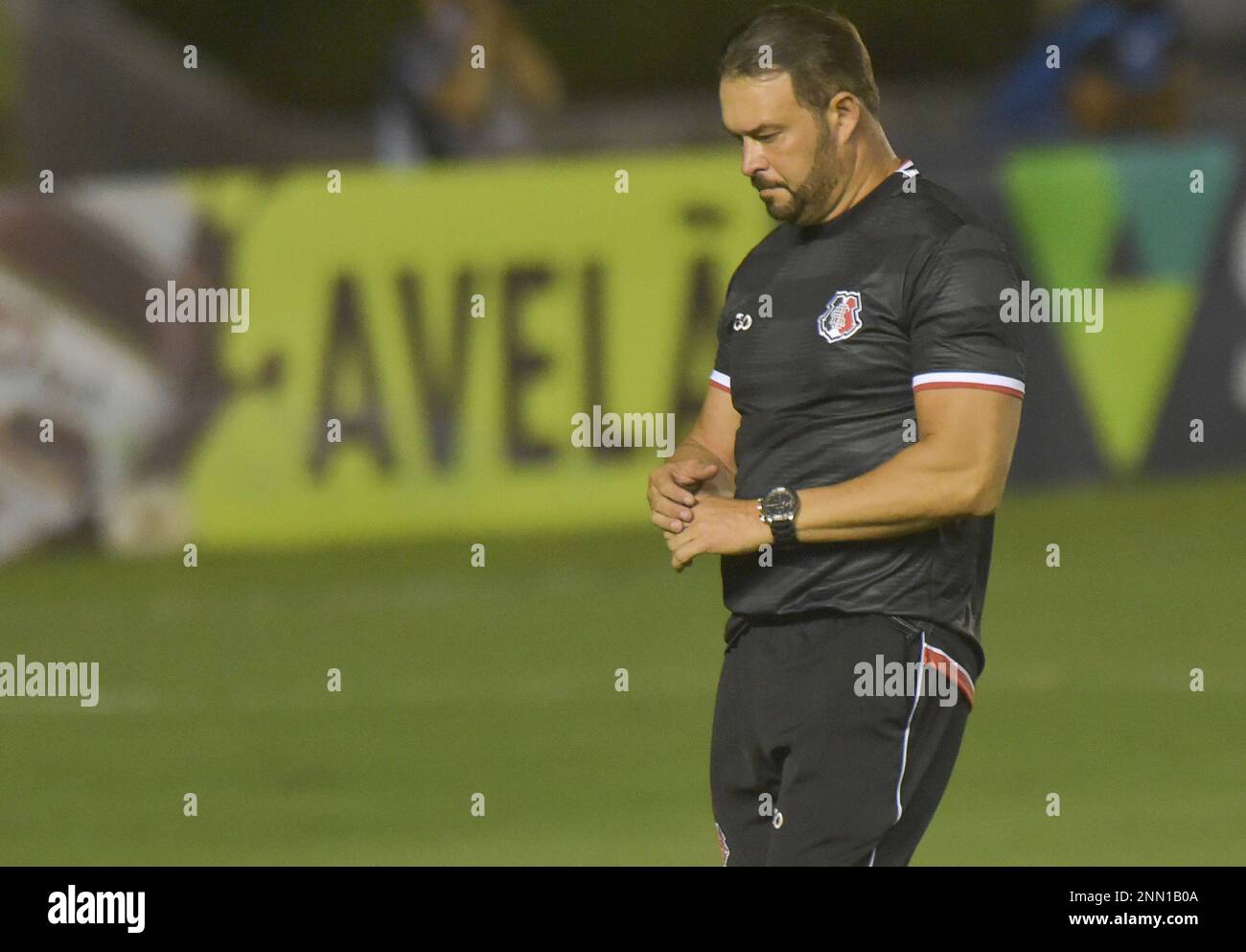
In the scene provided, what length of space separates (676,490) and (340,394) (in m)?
8.52

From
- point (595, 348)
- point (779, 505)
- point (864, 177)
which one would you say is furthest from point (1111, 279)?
point (779, 505)

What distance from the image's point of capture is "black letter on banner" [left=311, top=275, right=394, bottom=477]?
12922 millimetres

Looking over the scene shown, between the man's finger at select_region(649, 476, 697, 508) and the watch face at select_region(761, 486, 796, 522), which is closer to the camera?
the watch face at select_region(761, 486, 796, 522)

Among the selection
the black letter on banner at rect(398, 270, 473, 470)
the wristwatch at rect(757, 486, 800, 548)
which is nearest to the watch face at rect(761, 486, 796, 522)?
the wristwatch at rect(757, 486, 800, 548)

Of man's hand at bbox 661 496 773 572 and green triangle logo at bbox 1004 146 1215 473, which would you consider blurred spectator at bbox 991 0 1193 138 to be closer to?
green triangle logo at bbox 1004 146 1215 473

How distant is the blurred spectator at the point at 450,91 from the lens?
603 inches

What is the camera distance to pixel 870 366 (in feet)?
14.8

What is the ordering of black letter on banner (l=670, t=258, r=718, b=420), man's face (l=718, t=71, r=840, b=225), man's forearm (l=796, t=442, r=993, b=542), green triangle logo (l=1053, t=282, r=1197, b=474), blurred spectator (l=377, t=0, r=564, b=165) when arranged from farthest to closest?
blurred spectator (l=377, t=0, r=564, b=165) → green triangle logo (l=1053, t=282, r=1197, b=474) → black letter on banner (l=670, t=258, r=718, b=420) → man's face (l=718, t=71, r=840, b=225) → man's forearm (l=796, t=442, r=993, b=542)

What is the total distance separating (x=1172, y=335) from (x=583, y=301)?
3.52 meters

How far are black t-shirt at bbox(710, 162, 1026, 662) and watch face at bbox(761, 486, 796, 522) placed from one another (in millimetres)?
134

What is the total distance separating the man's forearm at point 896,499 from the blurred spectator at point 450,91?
11075 millimetres

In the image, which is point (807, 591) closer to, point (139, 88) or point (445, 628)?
point (445, 628)

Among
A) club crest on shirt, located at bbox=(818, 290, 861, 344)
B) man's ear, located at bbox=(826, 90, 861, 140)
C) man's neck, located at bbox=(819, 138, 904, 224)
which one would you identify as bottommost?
club crest on shirt, located at bbox=(818, 290, 861, 344)
